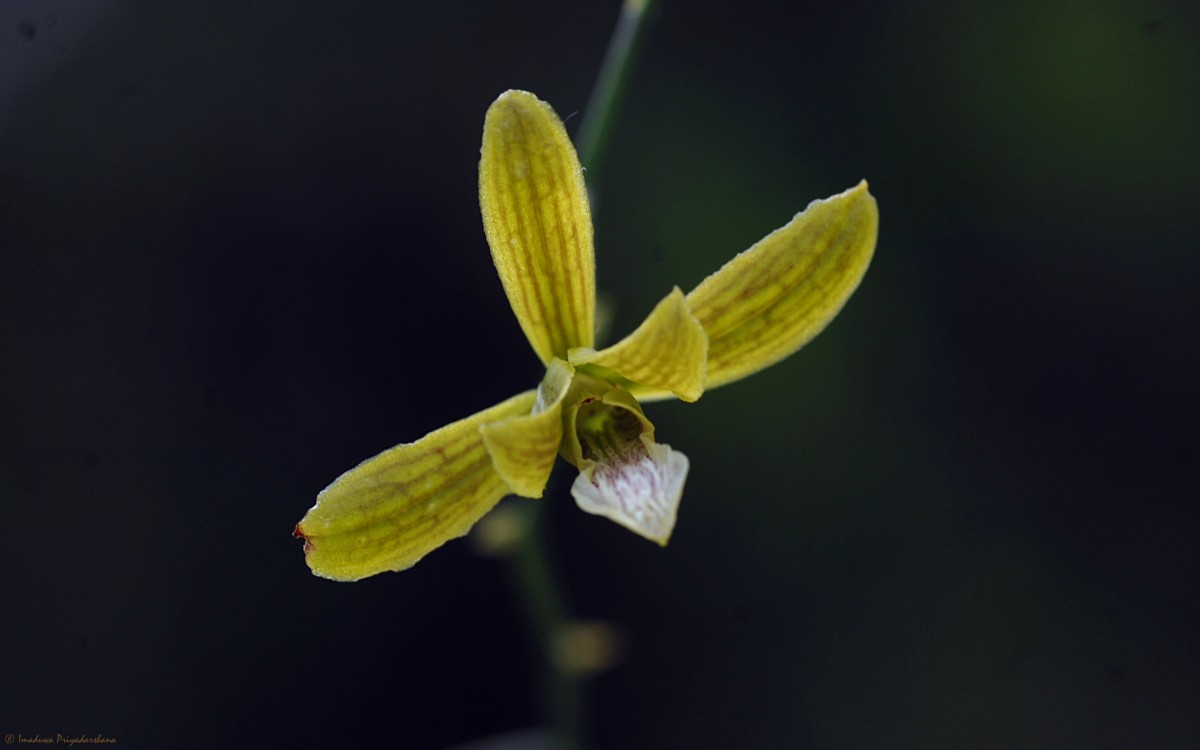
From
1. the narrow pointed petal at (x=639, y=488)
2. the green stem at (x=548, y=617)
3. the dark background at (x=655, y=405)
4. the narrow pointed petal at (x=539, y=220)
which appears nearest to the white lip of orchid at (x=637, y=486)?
the narrow pointed petal at (x=639, y=488)

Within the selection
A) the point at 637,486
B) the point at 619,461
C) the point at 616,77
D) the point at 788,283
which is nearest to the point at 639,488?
the point at 637,486

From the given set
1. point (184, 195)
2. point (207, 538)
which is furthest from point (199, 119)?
point (207, 538)

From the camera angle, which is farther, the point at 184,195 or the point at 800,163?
the point at 184,195

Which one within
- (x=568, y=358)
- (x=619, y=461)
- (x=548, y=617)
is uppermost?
(x=568, y=358)

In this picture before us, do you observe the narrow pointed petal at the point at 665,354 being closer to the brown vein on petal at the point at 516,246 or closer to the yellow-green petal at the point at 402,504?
the brown vein on petal at the point at 516,246

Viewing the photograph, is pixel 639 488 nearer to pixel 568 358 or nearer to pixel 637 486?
pixel 637 486

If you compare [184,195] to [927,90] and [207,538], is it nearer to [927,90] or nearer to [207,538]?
[207,538]

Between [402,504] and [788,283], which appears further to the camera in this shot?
[788,283]
